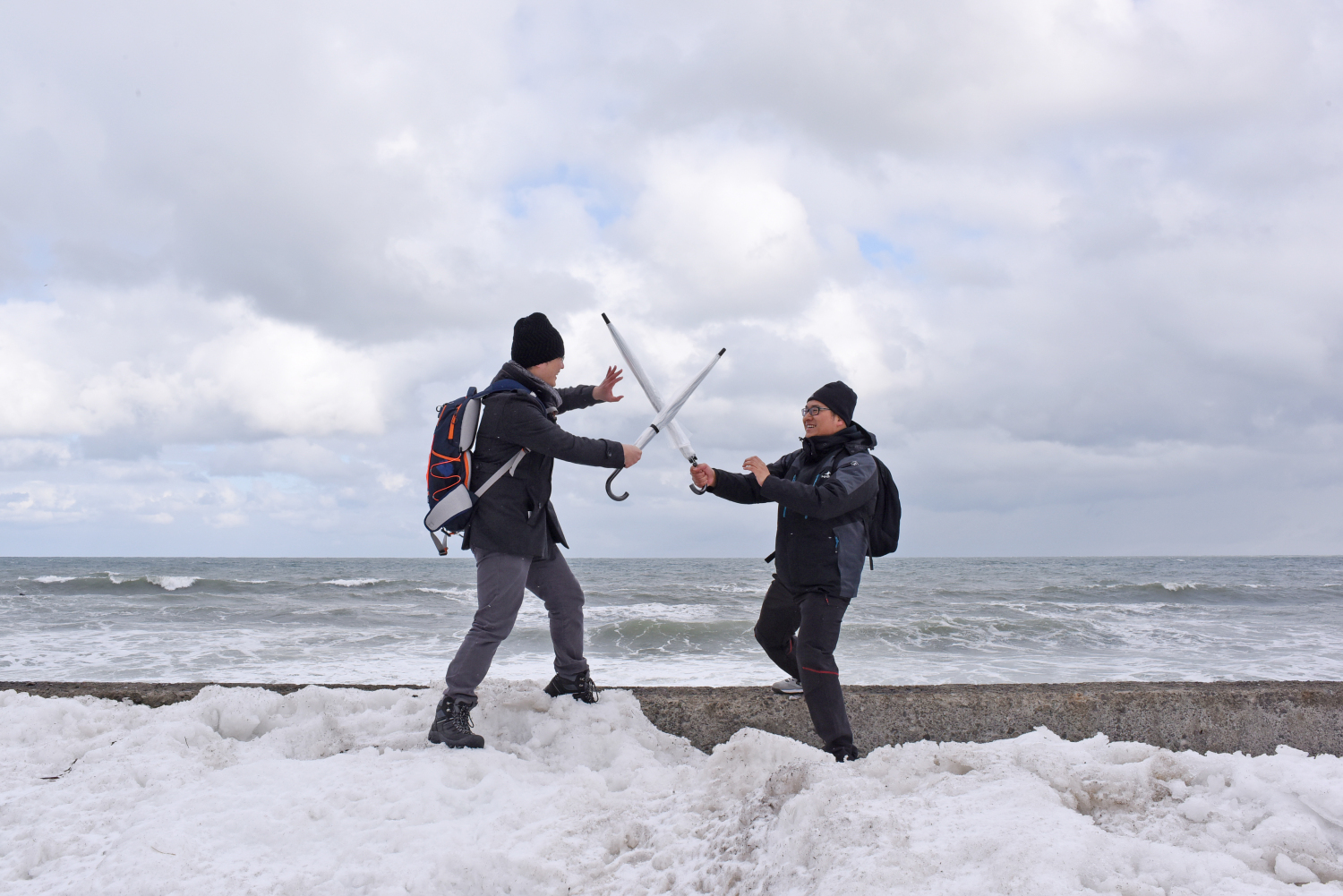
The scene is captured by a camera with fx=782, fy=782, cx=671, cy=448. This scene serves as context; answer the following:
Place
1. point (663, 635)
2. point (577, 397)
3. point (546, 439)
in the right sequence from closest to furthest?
point (546, 439), point (577, 397), point (663, 635)

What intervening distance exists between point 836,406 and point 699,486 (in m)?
0.74

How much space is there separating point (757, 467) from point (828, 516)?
38cm

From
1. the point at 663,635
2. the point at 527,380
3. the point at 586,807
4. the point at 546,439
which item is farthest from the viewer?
the point at 663,635

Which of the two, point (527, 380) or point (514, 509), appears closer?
point (514, 509)

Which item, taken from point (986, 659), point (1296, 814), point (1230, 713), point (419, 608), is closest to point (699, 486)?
point (1296, 814)

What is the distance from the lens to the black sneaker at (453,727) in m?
3.16

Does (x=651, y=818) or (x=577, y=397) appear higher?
(x=577, y=397)

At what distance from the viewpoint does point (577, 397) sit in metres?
4.13

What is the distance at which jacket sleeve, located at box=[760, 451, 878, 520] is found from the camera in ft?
10.6

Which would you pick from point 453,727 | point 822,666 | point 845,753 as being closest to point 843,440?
point 822,666

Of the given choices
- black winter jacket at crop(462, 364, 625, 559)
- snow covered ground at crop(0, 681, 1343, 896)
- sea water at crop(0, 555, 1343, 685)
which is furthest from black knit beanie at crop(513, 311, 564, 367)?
sea water at crop(0, 555, 1343, 685)

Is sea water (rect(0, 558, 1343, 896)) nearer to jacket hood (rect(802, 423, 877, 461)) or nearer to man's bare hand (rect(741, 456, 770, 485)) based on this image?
man's bare hand (rect(741, 456, 770, 485))

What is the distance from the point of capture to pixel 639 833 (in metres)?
2.45

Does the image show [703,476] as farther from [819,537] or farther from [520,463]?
[520,463]
